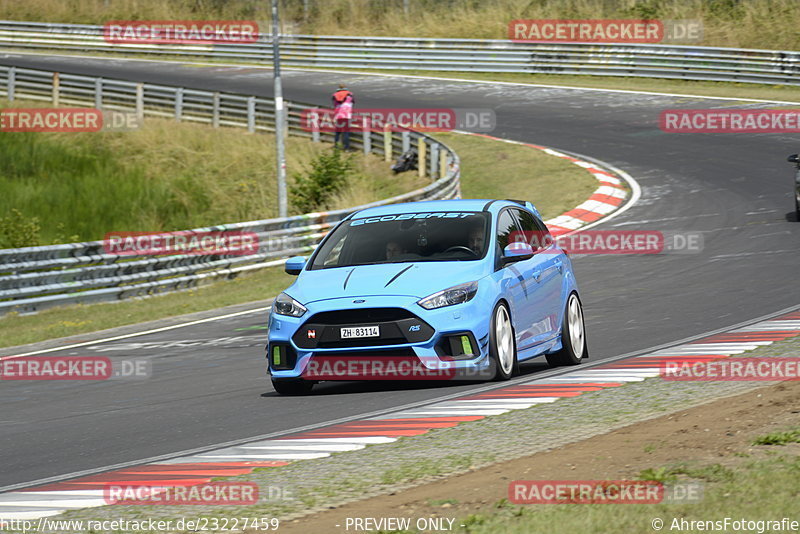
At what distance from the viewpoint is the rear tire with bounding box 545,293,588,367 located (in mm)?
11375

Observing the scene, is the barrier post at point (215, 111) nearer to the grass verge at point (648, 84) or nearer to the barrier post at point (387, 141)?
the barrier post at point (387, 141)

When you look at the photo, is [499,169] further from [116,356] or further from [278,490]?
[278,490]

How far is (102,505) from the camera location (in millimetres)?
6465

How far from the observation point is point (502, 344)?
10133 millimetres

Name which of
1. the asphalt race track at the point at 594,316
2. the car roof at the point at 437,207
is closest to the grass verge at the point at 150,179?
the asphalt race track at the point at 594,316

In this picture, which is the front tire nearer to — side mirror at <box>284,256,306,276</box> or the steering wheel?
the steering wheel

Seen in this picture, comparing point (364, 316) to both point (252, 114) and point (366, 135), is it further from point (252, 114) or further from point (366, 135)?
point (252, 114)

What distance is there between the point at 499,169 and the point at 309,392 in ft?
70.7

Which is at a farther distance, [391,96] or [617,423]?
[391,96]

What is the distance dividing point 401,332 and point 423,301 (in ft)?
0.98

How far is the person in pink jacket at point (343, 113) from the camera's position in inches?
1352

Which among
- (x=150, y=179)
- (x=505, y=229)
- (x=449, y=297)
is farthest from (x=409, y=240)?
(x=150, y=179)

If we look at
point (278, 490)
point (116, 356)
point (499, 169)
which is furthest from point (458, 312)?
point (499, 169)

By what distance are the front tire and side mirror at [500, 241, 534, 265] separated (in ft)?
1.49
